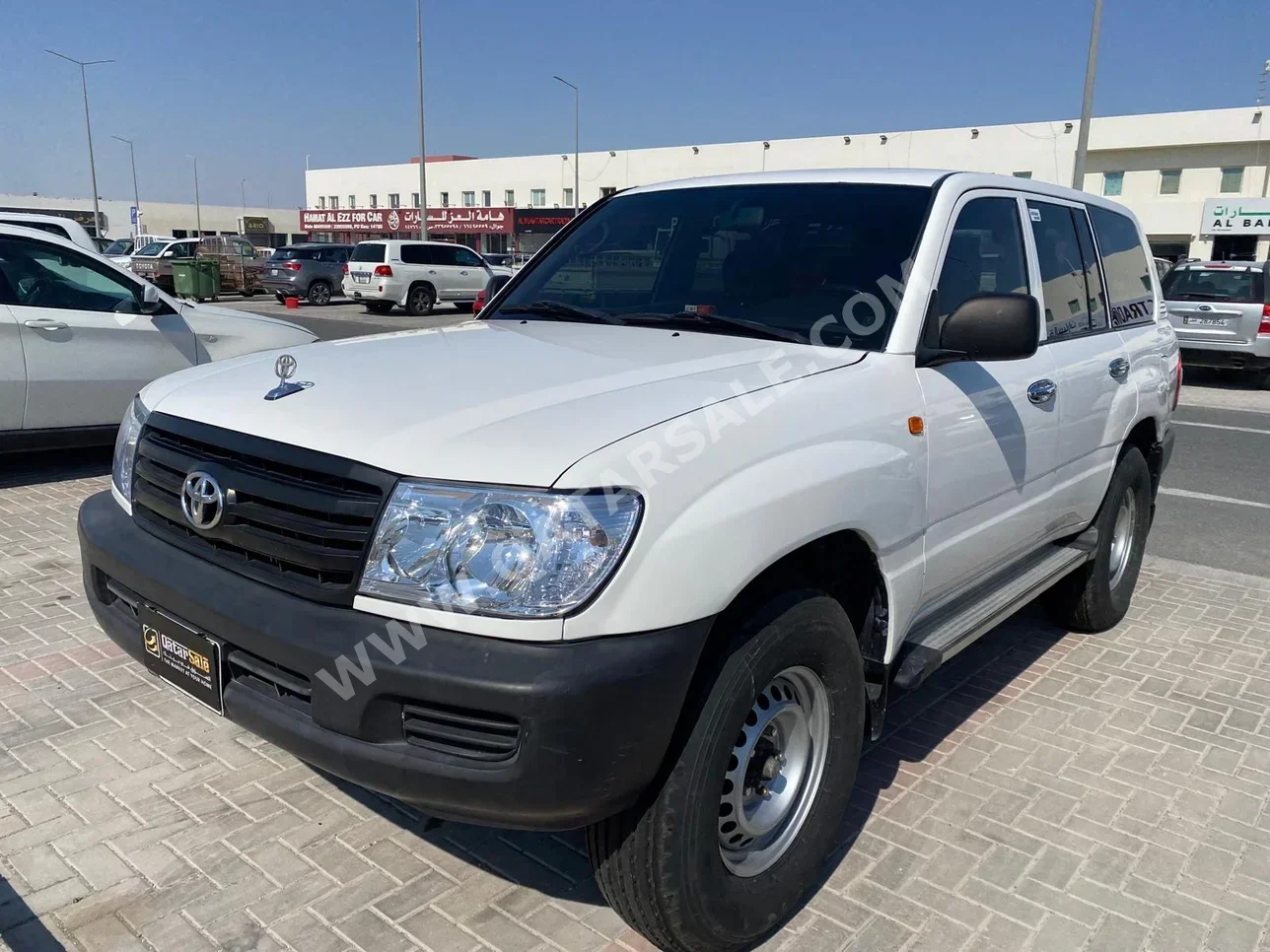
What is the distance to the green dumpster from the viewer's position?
2622 centimetres

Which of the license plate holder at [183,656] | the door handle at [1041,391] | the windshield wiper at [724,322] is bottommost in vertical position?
the license plate holder at [183,656]

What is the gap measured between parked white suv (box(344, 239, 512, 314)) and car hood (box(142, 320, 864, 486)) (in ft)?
73.4

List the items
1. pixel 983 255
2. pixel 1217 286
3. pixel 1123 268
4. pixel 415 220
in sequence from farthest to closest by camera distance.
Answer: pixel 415 220
pixel 1217 286
pixel 1123 268
pixel 983 255

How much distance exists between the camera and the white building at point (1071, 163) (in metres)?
43.6

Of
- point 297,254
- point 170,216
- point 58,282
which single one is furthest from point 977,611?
point 170,216

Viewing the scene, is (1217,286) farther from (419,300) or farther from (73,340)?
(419,300)

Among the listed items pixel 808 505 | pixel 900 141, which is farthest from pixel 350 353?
pixel 900 141

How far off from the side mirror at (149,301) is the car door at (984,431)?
6168 mm

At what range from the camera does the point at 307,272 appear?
28391 millimetres

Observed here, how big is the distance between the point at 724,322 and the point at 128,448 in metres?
1.90

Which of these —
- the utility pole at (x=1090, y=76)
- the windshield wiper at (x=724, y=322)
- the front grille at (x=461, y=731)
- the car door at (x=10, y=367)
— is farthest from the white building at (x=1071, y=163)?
the front grille at (x=461, y=731)

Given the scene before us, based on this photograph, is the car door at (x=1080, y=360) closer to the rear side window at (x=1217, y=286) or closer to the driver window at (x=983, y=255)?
the driver window at (x=983, y=255)

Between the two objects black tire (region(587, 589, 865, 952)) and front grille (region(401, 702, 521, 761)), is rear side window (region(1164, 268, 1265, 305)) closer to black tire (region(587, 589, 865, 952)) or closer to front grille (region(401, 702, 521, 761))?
black tire (region(587, 589, 865, 952))

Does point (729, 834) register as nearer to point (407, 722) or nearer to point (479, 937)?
point (479, 937)
